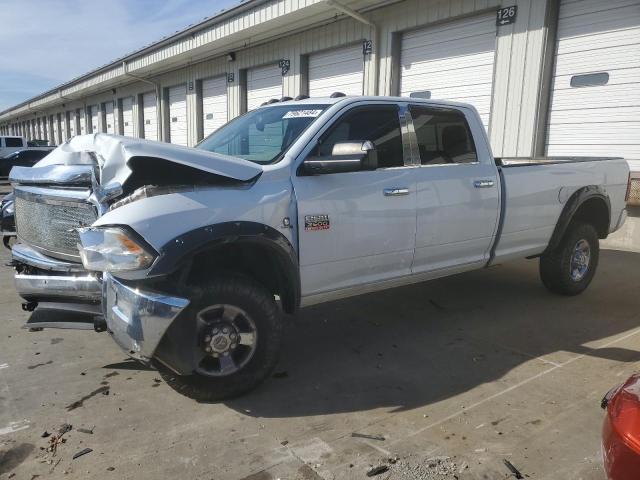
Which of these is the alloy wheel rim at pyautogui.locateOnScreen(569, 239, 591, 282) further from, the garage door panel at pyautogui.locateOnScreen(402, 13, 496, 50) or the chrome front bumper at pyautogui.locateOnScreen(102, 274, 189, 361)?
the garage door panel at pyautogui.locateOnScreen(402, 13, 496, 50)

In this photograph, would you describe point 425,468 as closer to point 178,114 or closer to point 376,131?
point 376,131

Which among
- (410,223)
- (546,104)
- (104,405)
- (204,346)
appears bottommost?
(104,405)

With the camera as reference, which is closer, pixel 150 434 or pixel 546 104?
pixel 150 434

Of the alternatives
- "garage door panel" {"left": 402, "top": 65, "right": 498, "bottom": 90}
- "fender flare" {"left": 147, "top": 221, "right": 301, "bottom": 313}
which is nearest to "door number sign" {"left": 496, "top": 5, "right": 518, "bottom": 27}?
"garage door panel" {"left": 402, "top": 65, "right": 498, "bottom": 90}

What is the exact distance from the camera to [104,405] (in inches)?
131

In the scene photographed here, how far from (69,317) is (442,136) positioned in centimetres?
323

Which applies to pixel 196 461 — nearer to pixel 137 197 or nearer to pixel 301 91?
pixel 137 197

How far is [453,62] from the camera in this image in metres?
10.2

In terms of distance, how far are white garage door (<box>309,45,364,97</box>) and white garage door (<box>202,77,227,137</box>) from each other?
185 inches

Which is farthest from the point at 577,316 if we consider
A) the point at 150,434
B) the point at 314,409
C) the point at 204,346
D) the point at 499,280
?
the point at 150,434

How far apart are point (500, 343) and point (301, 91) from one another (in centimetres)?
1060

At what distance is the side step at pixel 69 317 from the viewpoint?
131 inches

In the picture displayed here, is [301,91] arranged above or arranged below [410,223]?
above

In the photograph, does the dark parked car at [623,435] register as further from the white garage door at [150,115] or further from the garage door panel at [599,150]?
the white garage door at [150,115]
